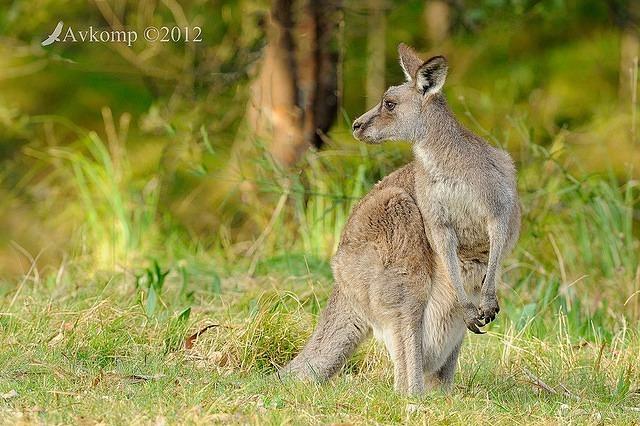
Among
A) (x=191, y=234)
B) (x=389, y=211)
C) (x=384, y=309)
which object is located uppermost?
(x=389, y=211)

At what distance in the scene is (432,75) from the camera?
5148 mm

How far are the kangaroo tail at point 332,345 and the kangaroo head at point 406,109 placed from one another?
0.78m

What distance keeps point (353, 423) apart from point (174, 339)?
161 centimetres

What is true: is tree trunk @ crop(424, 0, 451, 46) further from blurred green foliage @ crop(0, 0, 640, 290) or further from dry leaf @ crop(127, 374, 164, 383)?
dry leaf @ crop(127, 374, 164, 383)

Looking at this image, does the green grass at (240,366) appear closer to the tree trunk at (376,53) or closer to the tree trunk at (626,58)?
the tree trunk at (376,53)

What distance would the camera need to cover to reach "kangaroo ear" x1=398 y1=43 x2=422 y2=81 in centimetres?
525

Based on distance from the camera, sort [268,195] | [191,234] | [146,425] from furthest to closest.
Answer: [191,234] < [268,195] < [146,425]

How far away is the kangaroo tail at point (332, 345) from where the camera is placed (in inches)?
205

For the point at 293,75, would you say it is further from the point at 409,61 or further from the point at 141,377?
the point at 141,377

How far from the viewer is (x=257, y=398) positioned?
4.66 m

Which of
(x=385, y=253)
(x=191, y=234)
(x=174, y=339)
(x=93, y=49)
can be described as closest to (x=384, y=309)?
(x=385, y=253)

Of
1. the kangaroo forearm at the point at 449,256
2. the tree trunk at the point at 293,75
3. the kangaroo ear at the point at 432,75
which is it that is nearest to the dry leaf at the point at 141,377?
the kangaroo forearm at the point at 449,256

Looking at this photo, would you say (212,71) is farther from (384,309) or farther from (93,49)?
(384,309)

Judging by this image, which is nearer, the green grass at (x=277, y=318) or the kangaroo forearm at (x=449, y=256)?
the green grass at (x=277, y=318)
